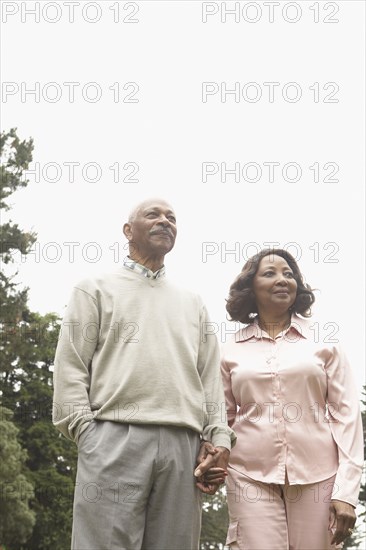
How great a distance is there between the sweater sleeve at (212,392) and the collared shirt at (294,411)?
353 millimetres

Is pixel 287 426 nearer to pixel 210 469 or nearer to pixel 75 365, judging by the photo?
pixel 210 469

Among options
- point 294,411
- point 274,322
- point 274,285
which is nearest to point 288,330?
point 274,322

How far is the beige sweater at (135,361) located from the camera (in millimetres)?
4043

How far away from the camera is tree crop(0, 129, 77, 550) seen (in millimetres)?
24422

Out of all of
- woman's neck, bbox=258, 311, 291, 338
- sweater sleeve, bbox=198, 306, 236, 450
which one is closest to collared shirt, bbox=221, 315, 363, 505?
woman's neck, bbox=258, 311, 291, 338

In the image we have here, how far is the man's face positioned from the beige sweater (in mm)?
167

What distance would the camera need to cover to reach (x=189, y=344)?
435 cm

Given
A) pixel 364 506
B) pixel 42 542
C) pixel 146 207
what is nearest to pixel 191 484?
pixel 146 207

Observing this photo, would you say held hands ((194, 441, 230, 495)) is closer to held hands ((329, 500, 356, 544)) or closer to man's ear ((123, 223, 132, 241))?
held hands ((329, 500, 356, 544))

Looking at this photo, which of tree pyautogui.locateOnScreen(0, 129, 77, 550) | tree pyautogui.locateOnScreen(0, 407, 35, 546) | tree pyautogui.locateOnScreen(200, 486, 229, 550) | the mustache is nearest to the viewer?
the mustache

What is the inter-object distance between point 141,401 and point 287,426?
109 cm

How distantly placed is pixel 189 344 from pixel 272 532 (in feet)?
3.72

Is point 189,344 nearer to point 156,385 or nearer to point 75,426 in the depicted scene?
point 156,385

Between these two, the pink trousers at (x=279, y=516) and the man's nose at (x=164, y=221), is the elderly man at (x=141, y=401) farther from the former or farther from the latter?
the pink trousers at (x=279, y=516)
